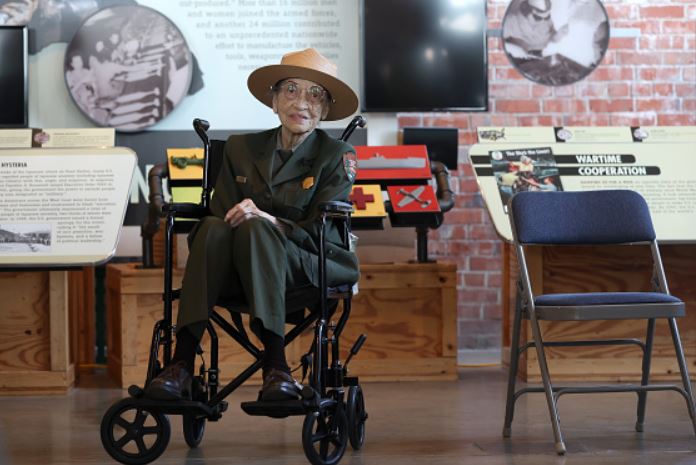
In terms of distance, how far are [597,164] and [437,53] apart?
153 centimetres

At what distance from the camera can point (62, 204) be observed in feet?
15.7

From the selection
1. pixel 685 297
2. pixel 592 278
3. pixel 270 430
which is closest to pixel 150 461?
pixel 270 430

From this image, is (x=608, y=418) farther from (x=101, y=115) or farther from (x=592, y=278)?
(x=101, y=115)

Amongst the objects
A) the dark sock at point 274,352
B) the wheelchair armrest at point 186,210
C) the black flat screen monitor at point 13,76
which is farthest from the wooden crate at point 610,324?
the black flat screen monitor at point 13,76

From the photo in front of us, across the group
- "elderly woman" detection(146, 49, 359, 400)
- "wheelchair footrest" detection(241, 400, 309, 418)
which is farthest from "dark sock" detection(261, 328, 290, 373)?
"wheelchair footrest" detection(241, 400, 309, 418)

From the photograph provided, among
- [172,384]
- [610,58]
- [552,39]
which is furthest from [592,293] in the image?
[610,58]

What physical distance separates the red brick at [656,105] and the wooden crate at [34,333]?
3.47 metres

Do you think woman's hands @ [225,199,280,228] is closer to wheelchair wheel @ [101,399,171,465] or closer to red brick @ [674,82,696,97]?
wheelchair wheel @ [101,399,171,465]

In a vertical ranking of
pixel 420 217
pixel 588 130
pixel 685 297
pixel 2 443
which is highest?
pixel 588 130

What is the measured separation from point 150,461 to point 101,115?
3346 mm

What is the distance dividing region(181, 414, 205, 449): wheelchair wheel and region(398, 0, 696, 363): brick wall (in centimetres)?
302

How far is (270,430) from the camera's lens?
3965 mm

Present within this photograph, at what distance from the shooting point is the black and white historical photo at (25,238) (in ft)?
15.3

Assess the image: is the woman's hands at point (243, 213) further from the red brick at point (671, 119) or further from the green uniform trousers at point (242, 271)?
the red brick at point (671, 119)
